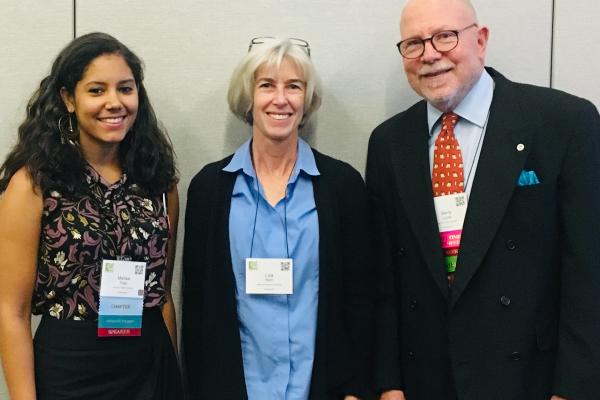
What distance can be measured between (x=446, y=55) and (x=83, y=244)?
1.16 meters

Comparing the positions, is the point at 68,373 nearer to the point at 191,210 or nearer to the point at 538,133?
the point at 191,210

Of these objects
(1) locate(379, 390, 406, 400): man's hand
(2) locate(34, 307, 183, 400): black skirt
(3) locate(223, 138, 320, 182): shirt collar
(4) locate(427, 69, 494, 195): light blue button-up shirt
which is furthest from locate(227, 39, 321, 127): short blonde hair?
(1) locate(379, 390, 406, 400): man's hand

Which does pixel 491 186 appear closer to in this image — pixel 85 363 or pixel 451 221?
pixel 451 221

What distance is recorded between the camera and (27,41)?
2266mm

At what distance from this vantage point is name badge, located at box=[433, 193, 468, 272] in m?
1.82

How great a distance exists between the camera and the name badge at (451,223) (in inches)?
71.5

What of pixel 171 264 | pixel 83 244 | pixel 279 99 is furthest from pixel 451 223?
pixel 83 244

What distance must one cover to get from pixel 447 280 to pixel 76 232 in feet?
3.41

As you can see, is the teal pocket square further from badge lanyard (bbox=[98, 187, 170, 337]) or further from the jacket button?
badge lanyard (bbox=[98, 187, 170, 337])

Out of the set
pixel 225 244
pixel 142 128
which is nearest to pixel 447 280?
pixel 225 244

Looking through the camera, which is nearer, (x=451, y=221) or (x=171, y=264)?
(x=451, y=221)

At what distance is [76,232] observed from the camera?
172 centimetres

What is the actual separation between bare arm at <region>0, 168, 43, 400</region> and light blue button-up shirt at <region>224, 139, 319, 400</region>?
1.87 feet

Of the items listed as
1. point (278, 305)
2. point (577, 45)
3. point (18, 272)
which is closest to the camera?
point (18, 272)
